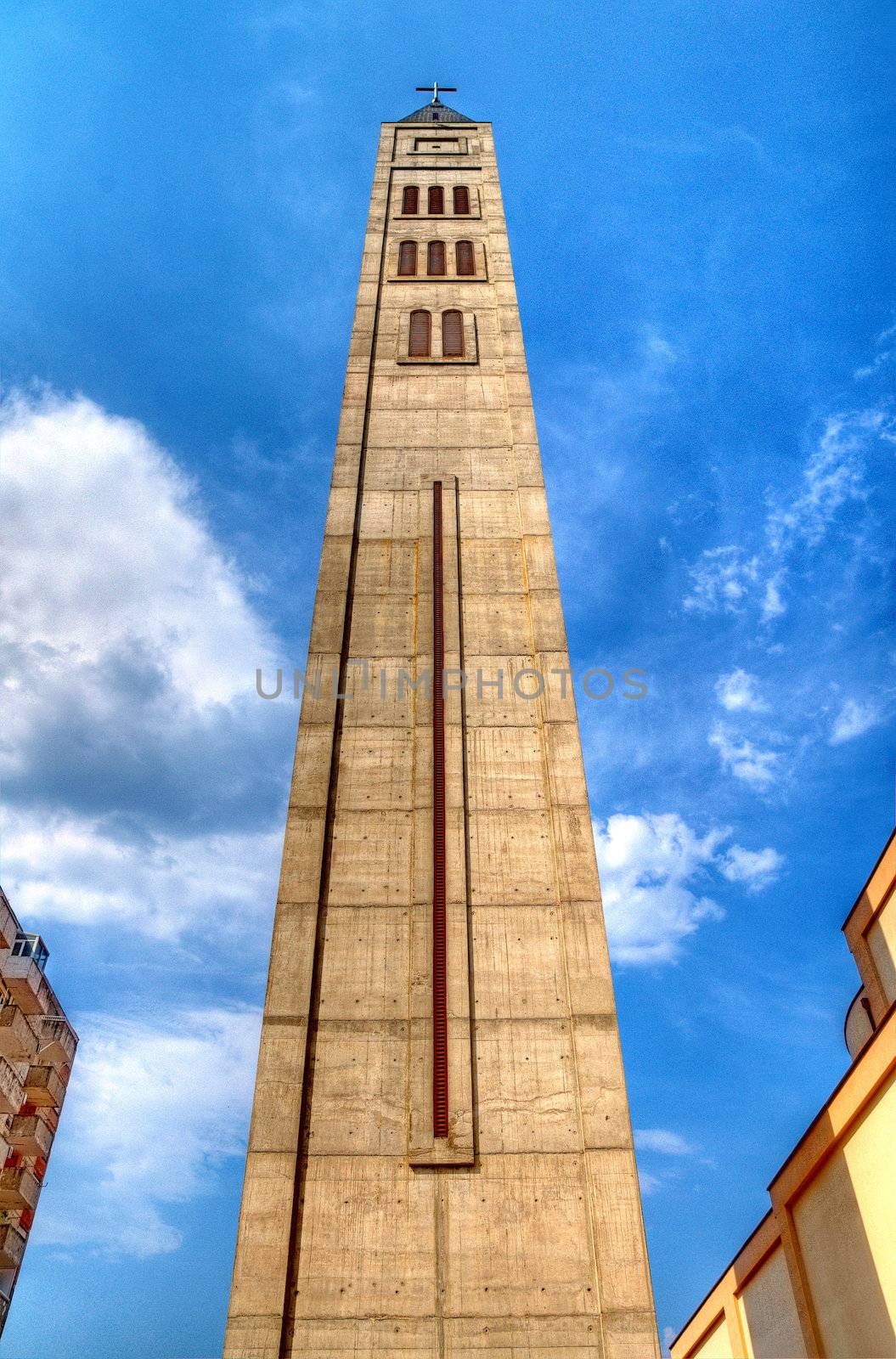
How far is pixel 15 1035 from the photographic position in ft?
135

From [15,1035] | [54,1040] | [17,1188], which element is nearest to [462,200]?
[15,1035]

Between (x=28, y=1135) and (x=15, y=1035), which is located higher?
(x=15, y=1035)

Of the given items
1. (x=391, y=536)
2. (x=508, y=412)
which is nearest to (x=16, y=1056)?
(x=391, y=536)

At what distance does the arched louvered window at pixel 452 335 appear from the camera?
2728 cm

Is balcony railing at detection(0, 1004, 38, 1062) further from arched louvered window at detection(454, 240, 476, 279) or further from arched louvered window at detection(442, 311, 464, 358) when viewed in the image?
arched louvered window at detection(454, 240, 476, 279)

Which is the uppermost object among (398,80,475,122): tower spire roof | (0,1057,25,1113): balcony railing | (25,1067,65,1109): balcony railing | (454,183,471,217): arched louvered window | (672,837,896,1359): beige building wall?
(398,80,475,122): tower spire roof

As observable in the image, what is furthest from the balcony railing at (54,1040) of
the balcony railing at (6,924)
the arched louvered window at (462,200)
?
the arched louvered window at (462,200)

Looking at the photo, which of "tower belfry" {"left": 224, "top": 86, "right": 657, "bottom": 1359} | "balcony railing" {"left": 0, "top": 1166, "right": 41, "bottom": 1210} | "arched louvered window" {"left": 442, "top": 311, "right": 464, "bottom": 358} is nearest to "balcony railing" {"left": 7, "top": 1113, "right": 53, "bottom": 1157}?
"balcony railing" {"left": 0, "top": 1166, "right": 41, "bottom": 1210}

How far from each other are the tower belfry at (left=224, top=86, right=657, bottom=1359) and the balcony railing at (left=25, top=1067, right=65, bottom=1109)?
34.6m

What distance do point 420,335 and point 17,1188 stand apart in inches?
1575

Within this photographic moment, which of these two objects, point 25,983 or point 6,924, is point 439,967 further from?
point 25,983

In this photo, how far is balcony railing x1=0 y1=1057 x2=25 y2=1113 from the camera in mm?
38750

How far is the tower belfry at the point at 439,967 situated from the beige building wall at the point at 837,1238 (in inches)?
117

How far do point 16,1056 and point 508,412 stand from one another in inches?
1415
